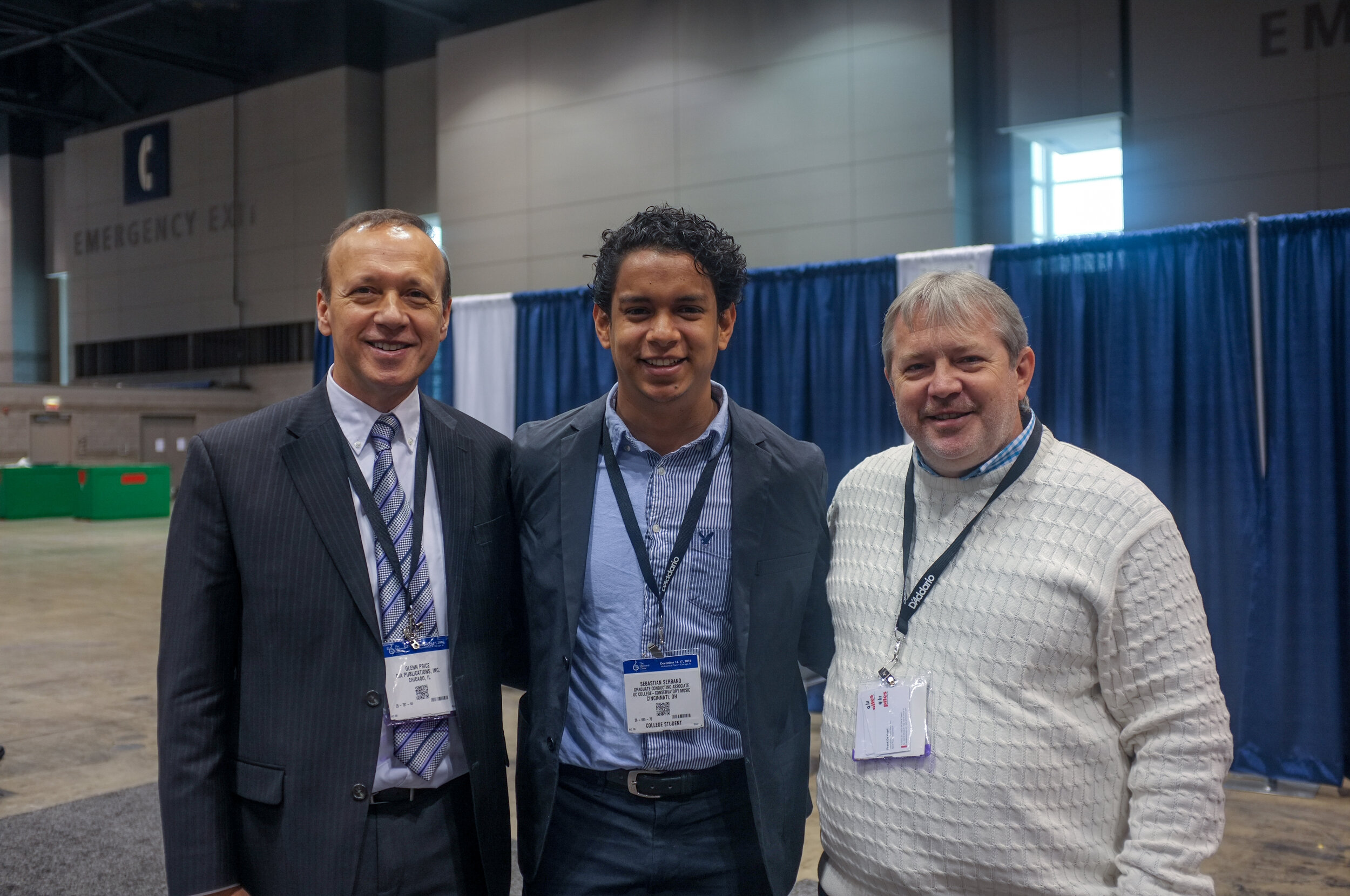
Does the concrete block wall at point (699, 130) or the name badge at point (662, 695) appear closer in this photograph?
the name badge at point (662, 695)

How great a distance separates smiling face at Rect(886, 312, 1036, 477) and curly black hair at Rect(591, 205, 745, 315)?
340 millimetres

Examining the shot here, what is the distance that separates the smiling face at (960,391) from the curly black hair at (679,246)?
0.34m

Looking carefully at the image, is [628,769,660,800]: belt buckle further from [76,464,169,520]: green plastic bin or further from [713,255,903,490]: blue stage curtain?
[76,464,169,520]: green plastic bin

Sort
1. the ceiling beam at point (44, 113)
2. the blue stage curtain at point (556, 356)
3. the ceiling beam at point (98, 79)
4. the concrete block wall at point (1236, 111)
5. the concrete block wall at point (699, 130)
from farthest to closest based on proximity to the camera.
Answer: the ceiling beam at point (44, 113) < the ceiling beam at point (98, 79) < the concrete block wall at point (699, 130) < the concrete block wall at point (1236, 111) < the blue stage curtain at point (556, 356)

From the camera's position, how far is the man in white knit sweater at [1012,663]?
57.2 inches

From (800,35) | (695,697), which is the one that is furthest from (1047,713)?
(800,35)

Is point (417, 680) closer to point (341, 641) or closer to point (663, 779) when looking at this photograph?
point (341, 641)

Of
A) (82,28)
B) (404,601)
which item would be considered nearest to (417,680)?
(404,601)

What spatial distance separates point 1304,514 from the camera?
4152mm

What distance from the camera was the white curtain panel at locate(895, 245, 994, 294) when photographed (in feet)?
16.3

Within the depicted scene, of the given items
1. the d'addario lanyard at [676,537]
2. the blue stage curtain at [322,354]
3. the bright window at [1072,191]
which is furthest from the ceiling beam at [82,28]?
the d'addario lanyard at [676,537]

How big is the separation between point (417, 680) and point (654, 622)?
1.27 feet

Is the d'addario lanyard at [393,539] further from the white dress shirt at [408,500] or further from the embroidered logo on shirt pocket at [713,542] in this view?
the embroidered logo on shirt pocket at [713,542]

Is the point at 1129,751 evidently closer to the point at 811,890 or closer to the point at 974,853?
the point at 974,853
